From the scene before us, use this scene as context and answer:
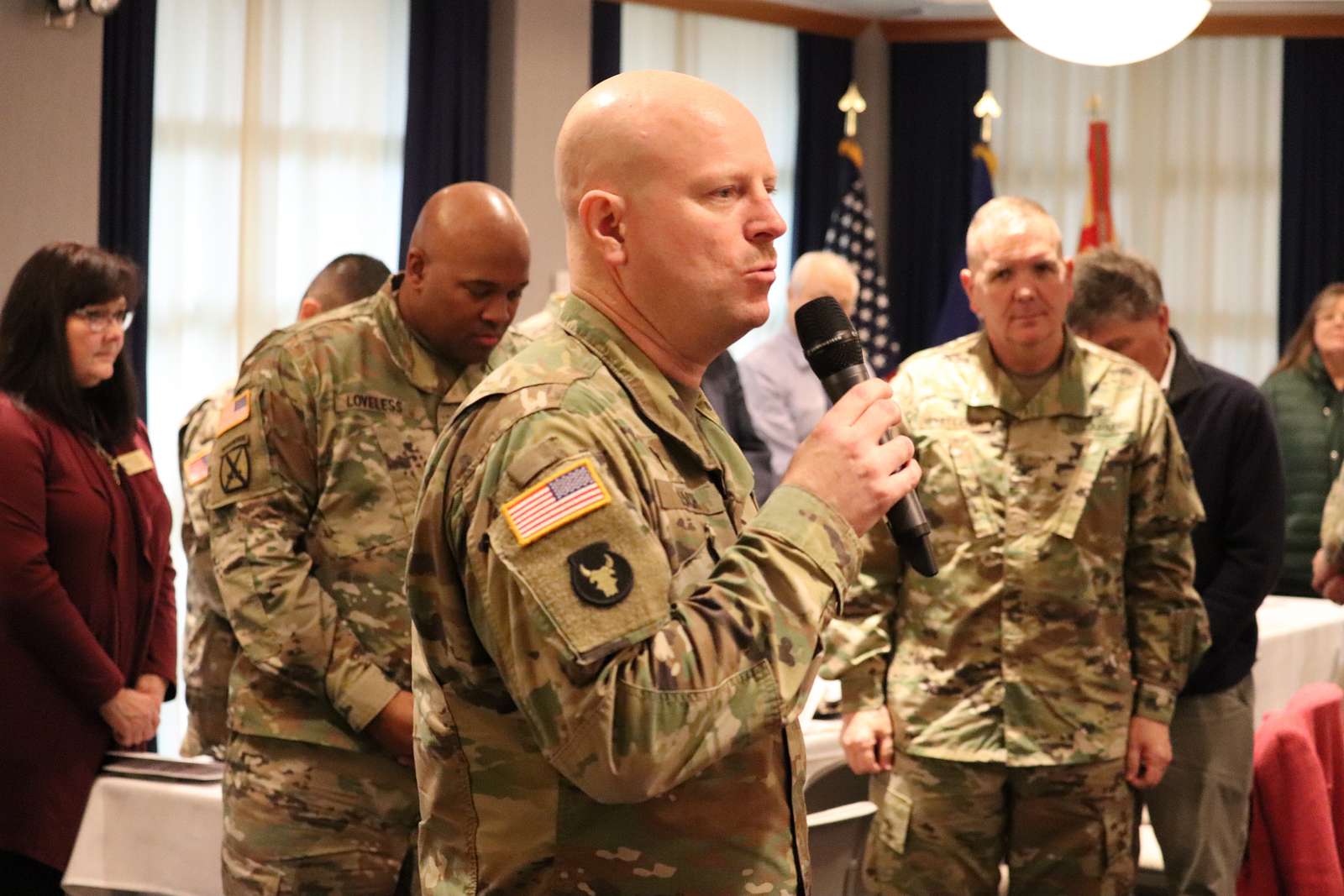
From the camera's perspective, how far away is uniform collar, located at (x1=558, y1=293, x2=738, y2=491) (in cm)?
148

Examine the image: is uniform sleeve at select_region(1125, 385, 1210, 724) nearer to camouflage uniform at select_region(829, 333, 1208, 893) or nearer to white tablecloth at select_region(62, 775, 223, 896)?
camouflage uniform at select_region(829, 333, 1208, 893)

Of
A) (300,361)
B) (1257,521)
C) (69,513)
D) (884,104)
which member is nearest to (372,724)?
(300,361)

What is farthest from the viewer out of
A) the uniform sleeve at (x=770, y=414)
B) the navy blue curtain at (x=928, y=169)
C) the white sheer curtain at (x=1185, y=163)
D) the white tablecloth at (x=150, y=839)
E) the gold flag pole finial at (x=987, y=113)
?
the navy blue curtain at (x=928, y=169)

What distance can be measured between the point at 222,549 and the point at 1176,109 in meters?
7.51

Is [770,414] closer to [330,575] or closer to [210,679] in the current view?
[210,679]

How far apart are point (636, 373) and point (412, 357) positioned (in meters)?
1.19

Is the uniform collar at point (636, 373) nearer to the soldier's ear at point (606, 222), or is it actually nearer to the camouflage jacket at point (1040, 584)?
the soldier's ear at point (606, 222)

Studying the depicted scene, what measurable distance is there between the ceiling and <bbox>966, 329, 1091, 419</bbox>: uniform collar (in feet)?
19.1

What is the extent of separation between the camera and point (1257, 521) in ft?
11.2

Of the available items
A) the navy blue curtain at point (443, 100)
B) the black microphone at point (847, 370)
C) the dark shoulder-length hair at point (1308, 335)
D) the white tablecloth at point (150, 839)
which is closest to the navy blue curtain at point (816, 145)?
the navy blue curtain at point (443, 100)

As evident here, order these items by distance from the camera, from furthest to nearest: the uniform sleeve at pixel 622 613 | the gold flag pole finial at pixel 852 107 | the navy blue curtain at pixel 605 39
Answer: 1. the gold flag pole finial at pixel 852 107
2. the navy blue curtain at pixel 605 39
3. the uniform sleeve at pixel 622 613

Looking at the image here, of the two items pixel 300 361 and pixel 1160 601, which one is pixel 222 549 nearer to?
pixel 300 361

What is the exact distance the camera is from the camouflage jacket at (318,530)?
2.46 meters

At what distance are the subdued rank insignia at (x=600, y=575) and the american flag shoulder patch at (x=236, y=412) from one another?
1.37 meters
